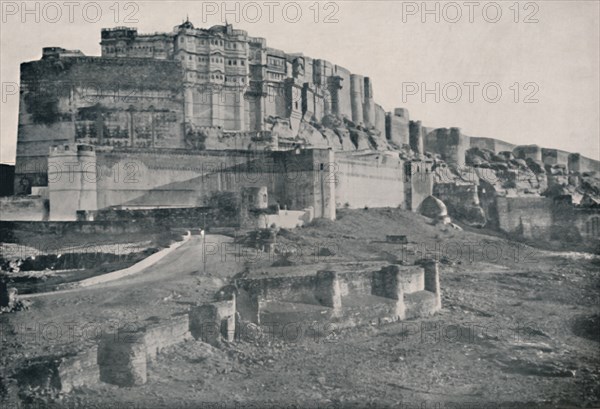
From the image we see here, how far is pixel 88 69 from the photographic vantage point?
41781mm

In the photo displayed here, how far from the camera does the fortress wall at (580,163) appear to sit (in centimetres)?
7525

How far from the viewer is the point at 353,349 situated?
63.9 ft

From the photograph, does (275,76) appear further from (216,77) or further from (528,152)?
(528,152)

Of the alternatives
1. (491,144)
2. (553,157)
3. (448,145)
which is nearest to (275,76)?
(448,145)

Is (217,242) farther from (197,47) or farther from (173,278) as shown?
(197,47)

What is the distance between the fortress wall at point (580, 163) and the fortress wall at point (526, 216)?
104 ft

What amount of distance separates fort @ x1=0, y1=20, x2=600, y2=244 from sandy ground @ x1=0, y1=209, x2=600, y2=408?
29.1 ft

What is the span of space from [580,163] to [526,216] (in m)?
34.0

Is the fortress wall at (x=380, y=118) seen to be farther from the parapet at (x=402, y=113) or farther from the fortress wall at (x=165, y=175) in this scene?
the fortress wall at (x=165, y=175)

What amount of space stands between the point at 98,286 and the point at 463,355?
36.2 feet

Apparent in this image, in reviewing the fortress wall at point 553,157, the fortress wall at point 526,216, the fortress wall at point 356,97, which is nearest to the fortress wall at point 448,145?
the fortress wall at point 356,97

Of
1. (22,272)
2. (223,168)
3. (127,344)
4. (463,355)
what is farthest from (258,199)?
(127,344)

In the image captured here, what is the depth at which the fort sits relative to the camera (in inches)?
1382

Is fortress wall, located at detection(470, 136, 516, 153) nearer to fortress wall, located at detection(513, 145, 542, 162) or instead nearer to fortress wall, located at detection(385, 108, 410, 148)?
fortress wall, located at detection(513, 145, 542, 162)
